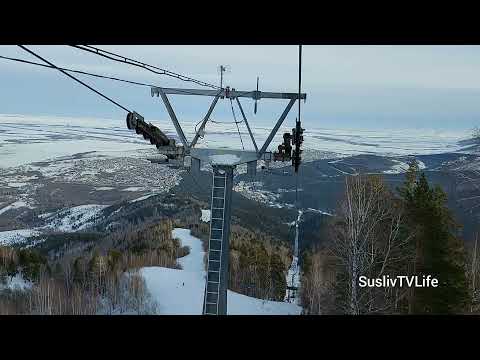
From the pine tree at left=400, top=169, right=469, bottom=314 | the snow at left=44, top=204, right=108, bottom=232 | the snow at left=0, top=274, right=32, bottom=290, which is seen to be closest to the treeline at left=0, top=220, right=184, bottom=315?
the snow at left=0, top=274, right=32, bottom=290

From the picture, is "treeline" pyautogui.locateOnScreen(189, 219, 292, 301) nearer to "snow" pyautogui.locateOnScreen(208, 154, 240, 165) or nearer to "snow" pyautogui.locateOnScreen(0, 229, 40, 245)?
"snow" pyautogui.locateOnScreen(208, 154, 240, 165)

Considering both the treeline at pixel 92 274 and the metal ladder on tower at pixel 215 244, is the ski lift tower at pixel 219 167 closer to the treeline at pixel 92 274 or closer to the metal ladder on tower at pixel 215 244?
the metal ladder on tower at pixel 215 244

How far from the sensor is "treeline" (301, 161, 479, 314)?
25.4 feet

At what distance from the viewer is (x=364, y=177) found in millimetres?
8086

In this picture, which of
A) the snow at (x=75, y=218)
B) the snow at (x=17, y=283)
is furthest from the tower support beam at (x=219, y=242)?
the snow at (x=75, y=218)

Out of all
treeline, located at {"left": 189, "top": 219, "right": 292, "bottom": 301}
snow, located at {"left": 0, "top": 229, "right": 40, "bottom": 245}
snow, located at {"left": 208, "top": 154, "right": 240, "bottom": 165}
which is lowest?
snow, located at {"left": 0, "top": 229, "right": 40, "bottom": 245}

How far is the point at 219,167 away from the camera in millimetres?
6305

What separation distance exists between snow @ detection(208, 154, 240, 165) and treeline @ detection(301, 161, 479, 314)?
211 centimetres

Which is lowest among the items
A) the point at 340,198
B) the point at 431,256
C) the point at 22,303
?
the point at 22,303
